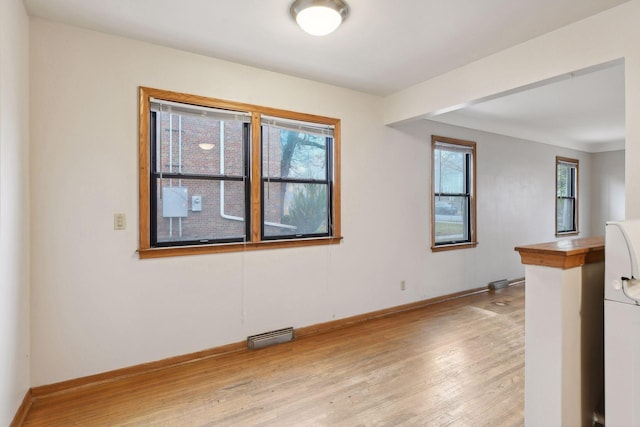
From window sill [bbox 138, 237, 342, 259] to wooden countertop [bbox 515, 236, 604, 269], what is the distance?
2.22 m

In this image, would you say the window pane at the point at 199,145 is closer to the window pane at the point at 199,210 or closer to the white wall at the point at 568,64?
the window pane at the point at 199,210

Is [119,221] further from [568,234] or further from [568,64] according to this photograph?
[568,234]

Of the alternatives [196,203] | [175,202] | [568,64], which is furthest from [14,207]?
[568,64]

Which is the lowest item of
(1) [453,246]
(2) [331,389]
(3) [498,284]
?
(2) [331,389]

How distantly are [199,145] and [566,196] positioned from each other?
7.14 metres

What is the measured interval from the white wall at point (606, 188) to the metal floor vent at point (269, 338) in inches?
288

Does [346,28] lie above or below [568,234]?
above

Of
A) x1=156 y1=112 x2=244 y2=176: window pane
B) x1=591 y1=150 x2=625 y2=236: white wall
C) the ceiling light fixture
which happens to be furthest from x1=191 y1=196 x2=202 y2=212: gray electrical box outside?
x1=591 y1=150 x2=625 y2=236: white wall

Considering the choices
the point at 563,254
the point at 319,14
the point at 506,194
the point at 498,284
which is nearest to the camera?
the point at 563,254

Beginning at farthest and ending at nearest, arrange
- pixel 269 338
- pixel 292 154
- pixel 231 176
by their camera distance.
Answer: pixel 292 154, pixel 269 338, pixel 231 176

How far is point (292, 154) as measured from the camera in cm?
362

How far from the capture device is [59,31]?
8.18 ft

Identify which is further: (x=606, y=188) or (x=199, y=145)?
(x=606, y=188)

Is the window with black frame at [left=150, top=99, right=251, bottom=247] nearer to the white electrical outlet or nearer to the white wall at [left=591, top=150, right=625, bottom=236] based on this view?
the white electrical outlet
